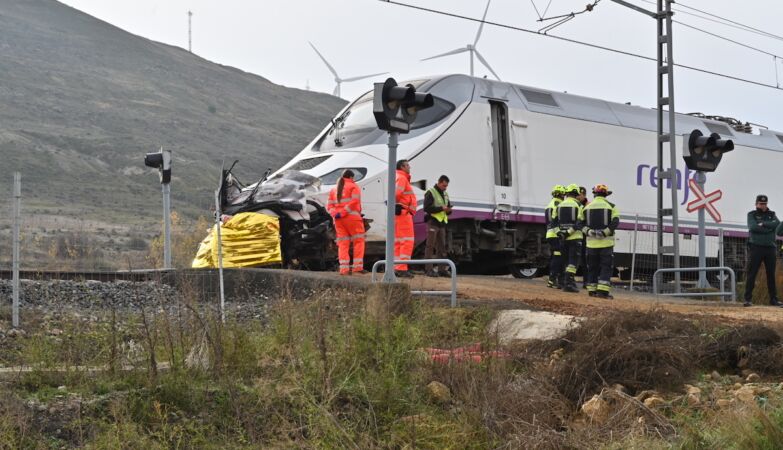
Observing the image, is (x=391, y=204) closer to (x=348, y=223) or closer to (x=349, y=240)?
(x=348, y=223)

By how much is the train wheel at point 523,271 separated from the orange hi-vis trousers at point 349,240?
5476mm

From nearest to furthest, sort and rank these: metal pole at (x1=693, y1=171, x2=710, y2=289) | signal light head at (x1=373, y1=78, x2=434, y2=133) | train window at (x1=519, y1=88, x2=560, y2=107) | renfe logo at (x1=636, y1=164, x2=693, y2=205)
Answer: signal light head at (x1=373, y1=78, x2=434, y2=133) < metal pole at (x1=693, y1=171, x2=710, y2=289) < train window at (x1=519, y1=88, x2=560, y2=107) < renfe logo at (x1=636, y1=164, x2=693, y2=205)

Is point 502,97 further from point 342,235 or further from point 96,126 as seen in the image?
point 96,126

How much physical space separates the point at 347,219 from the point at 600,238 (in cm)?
371

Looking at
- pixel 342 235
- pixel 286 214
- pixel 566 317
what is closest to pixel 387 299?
pixel 566 317

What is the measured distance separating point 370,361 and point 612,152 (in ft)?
47.9

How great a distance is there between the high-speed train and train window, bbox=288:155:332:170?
0.03 metres

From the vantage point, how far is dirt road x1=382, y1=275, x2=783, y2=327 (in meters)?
12.8

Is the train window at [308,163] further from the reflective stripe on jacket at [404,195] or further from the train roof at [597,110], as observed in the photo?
the reflective stripe on jacket at [404,195]

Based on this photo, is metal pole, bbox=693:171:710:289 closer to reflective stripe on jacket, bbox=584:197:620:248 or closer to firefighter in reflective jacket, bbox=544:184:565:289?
firefighter in reflective jacket, bbox=544:184:565:289

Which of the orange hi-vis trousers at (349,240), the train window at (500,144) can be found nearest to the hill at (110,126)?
the train window at (500,144)

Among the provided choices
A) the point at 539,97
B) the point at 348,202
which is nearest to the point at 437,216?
the point at 348,202

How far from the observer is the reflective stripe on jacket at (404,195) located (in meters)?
16.1

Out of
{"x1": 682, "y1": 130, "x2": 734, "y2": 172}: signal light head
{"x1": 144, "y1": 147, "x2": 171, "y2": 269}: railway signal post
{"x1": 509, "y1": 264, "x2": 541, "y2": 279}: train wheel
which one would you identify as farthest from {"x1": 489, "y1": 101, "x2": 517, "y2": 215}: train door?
{"x1": 144, "y1": 147, "x2": 171, "y2": 269}: railway signal post
